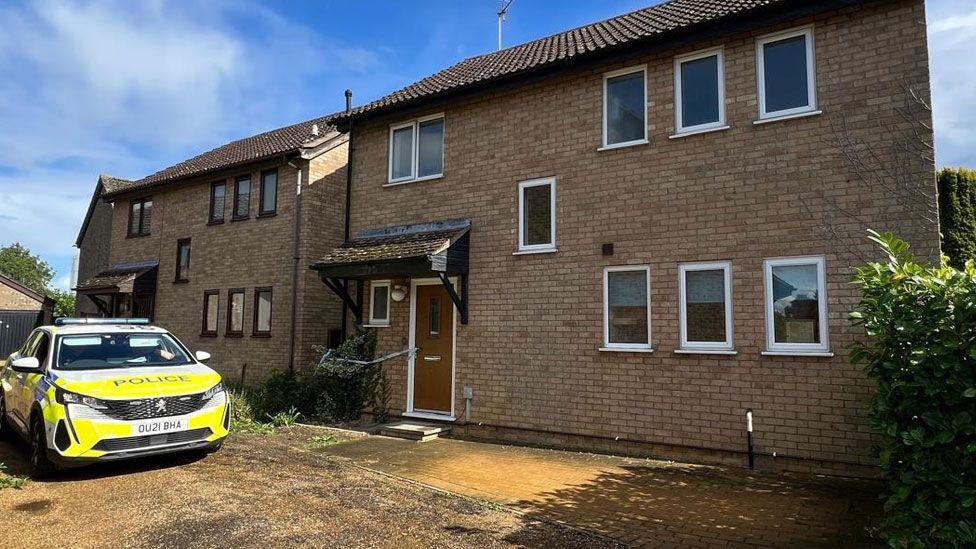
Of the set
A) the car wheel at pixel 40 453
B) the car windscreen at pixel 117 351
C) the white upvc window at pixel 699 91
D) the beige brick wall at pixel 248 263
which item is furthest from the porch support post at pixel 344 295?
the white upvc window at pixel 699 91

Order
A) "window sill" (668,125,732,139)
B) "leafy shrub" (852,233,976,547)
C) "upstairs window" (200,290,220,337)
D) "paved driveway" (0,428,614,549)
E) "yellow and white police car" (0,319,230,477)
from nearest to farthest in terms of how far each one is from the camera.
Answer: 1. "leafy shrub" (852,233,976,547)
2. "paved driveway" (0,428,614,549)
3. "yellow and white police car" (0,319,230,477)
4. "window sill" (668,125,732,139)
5. "upstairs window" (200,290,220,337)

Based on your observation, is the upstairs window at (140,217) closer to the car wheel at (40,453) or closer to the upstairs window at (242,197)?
the upstairs window at (242,197)

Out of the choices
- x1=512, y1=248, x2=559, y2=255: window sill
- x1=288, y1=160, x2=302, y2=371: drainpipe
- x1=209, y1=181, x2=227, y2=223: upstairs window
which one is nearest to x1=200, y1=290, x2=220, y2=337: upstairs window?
x1=209, y1=181, x2=227, y2=223: upstairs window

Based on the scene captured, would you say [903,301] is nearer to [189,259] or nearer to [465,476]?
[465,476]

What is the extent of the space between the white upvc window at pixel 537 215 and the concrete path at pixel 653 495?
322 centimetres

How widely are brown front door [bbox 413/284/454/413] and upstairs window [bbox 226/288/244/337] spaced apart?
21.2ft

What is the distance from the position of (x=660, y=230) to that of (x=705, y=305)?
47.7 inches

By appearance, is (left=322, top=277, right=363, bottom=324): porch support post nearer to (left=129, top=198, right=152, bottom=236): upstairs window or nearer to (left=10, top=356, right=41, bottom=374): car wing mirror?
(left=10, top=356, right=41, bottom=374): car wing mirror

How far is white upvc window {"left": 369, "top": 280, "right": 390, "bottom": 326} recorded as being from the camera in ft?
37.8

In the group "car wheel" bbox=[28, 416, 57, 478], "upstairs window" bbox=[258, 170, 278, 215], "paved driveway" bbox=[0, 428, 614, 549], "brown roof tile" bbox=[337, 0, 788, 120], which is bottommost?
"paved driveway" bbox=[0, 428, 614, 549]

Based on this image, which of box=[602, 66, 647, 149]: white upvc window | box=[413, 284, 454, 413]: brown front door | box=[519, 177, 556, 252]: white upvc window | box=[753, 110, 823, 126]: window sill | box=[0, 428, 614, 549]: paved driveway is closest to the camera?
box=[0, 428, 614, 549]: paved driveway

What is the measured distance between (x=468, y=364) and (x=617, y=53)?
5480mm

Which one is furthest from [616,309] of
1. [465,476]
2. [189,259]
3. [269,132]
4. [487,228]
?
[269,132]

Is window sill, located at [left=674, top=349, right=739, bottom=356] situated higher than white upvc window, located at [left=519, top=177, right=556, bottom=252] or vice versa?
white upvc window, located at [left=519, top=177, right=556, bottom=252]
